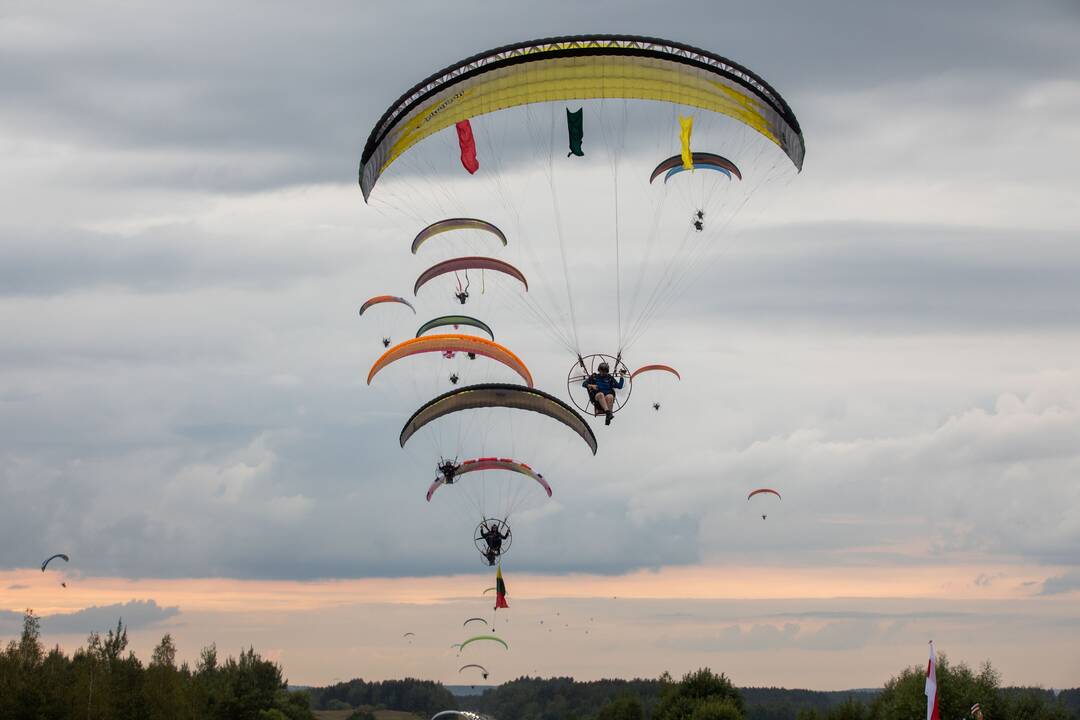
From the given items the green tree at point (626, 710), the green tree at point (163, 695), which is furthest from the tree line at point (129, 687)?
the green tree at point (626, 710)

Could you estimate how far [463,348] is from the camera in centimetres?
4503

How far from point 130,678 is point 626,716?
4106 centimetres

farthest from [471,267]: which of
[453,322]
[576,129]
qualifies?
[576,129]

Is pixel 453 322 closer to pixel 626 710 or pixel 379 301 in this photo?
pixel 379 301

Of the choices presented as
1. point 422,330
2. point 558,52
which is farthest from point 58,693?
point 558,52

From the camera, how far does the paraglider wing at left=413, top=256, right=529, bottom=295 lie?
171ft

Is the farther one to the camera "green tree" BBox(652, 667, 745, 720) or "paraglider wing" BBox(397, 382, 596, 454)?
"green tree" BBox(652, 667, 745, 720)

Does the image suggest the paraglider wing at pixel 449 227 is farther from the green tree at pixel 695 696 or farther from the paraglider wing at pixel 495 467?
the green tree at pixel 695 696

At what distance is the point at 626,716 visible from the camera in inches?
4102

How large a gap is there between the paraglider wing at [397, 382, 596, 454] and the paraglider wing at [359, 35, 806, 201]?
36.6 ft

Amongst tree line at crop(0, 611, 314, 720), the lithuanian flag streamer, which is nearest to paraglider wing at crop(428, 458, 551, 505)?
the lithuanian flag streamer

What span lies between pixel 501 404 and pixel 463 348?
3.22m

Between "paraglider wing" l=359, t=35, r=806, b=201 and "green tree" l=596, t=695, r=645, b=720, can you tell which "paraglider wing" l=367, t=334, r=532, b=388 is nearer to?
"paraglider wing" l=359, t=35, r=806, b=201

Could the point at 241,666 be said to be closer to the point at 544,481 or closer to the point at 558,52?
the point at 544,481
